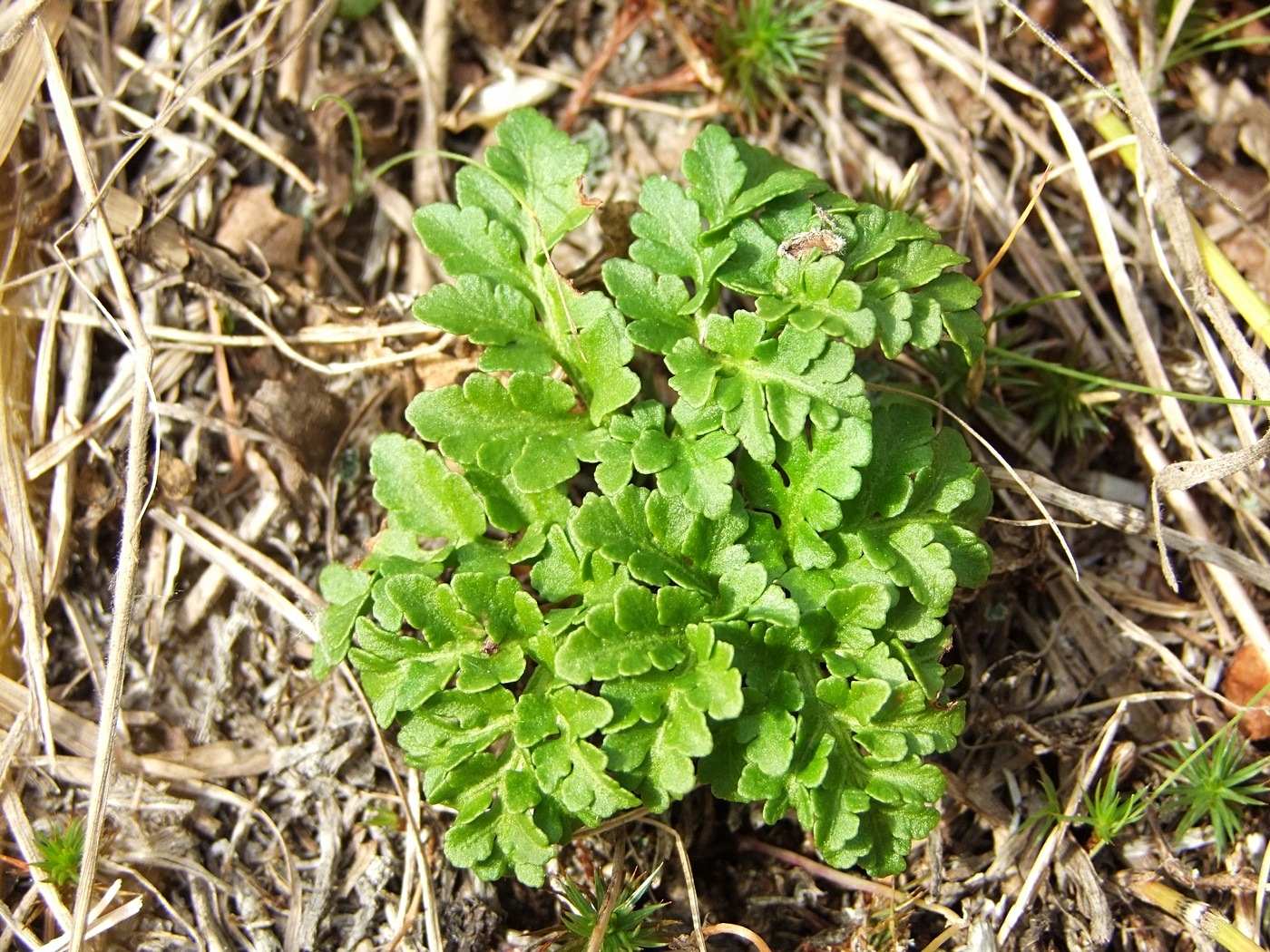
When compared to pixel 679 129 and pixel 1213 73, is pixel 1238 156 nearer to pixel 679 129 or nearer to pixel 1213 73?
pixel 1213 73

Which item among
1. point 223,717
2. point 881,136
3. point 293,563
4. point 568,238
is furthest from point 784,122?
point 223,717

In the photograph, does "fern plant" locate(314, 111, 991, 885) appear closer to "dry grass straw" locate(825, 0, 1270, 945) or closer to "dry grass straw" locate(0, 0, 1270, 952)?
"dry grass straw" locate(0, 0, 1270, 952)

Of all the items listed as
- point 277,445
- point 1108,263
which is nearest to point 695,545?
point 277,445

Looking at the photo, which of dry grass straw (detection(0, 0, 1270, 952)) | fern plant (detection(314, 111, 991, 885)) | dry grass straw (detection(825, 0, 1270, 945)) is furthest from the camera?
dry grass straw (detection(825, 0, 1270, 945))

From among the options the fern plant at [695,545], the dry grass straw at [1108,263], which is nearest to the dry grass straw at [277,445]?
the dry grass straw at [1108,263]

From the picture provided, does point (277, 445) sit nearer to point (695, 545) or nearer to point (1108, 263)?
point (695, 545)

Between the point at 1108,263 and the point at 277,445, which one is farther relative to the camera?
the point at 1108,263

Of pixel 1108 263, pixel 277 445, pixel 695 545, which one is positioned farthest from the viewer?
pixel 1108 263

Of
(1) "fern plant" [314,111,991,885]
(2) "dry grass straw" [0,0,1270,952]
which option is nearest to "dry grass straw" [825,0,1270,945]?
(2) "dry grass straw" [0,0,1270,952]

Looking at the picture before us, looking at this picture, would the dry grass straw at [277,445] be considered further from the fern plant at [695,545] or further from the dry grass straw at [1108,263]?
the fern plant at [695,545]
